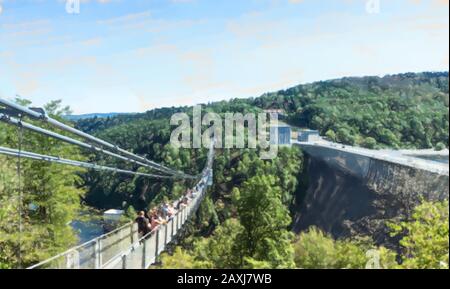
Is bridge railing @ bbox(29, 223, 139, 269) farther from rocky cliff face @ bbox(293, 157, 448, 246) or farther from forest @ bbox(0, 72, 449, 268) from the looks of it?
rocky cliff face @ bbox(293, 157, 448, 246)

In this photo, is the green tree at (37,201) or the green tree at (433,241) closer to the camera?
the green tree at (433,241)

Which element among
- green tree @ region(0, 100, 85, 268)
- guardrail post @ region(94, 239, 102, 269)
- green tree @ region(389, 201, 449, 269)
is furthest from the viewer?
green tree @ region(0, 100, 85, 268)

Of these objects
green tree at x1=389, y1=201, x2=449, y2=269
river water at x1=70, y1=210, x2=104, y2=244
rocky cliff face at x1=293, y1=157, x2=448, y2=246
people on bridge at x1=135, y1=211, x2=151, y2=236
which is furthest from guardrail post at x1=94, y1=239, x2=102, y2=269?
river water at x1=70, y1=210, x2=104, y2=244

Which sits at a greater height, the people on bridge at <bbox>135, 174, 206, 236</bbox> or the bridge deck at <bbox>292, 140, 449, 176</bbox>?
the bridge deck at <bbox>292, 140, 449, 176</bbox>

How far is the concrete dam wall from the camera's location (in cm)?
→ 579

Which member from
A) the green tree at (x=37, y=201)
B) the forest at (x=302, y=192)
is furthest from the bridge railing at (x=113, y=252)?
the green tree at (x=37, y=201)

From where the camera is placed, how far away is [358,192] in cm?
884

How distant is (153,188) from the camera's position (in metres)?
27.2

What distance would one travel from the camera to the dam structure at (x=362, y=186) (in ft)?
17.1

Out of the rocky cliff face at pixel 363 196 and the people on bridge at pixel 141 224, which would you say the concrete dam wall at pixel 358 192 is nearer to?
the rocky cliff face at pixel 363 196
